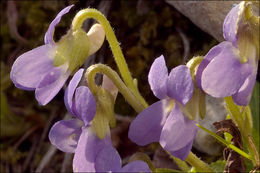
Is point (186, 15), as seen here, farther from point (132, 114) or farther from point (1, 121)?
point (1, 121)

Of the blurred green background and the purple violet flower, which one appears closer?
the purple violet flower

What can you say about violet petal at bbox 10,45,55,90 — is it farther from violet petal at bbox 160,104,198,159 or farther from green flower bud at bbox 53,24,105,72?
violet petal at bbox 160,104,198,159

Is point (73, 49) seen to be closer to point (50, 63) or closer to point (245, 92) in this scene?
point (50, 63)

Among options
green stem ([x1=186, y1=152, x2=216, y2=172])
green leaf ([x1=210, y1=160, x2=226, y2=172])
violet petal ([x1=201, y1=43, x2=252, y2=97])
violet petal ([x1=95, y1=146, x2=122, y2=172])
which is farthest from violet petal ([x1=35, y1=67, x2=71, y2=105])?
green leaf ([x1=210, y1=160, x2=226, y2=172])

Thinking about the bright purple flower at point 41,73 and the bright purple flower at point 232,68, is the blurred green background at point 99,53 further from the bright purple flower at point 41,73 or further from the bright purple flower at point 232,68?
the bright purple flower at point 232,68

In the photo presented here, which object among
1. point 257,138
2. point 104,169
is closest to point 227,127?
point 257,138

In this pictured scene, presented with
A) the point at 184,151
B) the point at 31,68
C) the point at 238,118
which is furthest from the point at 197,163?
the point at 31,68
